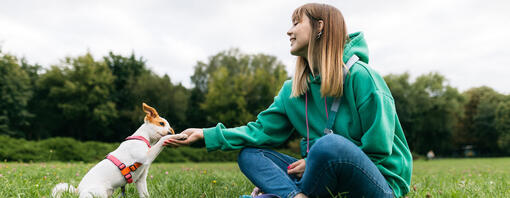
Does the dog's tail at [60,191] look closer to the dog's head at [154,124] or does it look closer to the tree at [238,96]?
the dog's head at [154,124]

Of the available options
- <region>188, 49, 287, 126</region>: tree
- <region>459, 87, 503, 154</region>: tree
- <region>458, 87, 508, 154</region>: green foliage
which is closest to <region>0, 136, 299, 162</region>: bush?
<region>188, 49, 287, 126</region>: tree

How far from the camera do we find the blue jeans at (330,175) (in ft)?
8.20

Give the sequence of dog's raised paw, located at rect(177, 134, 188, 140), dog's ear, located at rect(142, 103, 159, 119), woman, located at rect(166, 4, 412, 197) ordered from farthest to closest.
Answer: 1. dog's ear, located at rect(142, 103, 159, 119)
2. dog's raised paw, located at rect(177, 134, 188, 140)
3. woman, located at rect(166, 4, 412, 197)

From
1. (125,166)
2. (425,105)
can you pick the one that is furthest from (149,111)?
(425,105)

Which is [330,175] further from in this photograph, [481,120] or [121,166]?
[481,120]

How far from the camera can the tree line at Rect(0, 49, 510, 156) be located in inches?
1378

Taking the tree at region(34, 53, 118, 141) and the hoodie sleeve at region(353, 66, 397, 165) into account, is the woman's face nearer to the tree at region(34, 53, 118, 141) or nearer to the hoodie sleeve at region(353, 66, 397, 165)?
the hoodie sleeve at region(353, 66, 397, 165)

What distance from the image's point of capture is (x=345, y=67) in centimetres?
304

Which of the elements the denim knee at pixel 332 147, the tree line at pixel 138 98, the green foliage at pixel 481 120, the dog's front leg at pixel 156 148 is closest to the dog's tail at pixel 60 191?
the dog's front leg at pixel 156 148

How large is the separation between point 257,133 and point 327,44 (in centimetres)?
105

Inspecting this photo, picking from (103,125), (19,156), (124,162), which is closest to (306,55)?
(124,162)

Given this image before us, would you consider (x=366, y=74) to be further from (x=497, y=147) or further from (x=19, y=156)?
(x=497, y=147)

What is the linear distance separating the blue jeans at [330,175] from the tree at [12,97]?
36933 millimetres

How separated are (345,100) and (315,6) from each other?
0.84 metres
